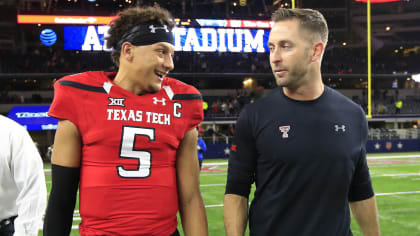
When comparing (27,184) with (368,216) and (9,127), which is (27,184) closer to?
(9,127)

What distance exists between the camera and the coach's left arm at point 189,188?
2178mm

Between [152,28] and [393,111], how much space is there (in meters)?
40.3

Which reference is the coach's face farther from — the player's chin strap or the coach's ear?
the player's chin strap

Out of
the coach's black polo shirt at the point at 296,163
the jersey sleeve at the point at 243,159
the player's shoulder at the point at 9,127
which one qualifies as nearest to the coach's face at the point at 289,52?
the coach's black polo shirt at the point at 296,163

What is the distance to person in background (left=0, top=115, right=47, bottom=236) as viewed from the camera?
2.38m

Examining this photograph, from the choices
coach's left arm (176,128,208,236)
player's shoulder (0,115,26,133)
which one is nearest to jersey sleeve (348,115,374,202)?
coach's left arm (176,128,208,236)

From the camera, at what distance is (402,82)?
45625 millimetres

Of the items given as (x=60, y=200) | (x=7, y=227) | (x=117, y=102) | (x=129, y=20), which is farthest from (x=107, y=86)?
(x=7, y=227)

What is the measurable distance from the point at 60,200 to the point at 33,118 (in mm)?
24732

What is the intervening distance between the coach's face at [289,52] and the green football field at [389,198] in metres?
5.29

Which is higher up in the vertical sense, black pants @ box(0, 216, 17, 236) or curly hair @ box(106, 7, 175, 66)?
curly hair @ box(106, 7, 175, 66)

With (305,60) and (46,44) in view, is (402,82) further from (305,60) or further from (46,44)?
(305,60)

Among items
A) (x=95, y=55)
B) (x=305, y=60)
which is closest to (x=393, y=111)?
(x=95, y=55)

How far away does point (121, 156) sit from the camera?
1999 millimetres
